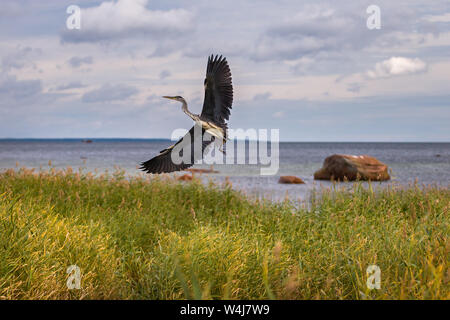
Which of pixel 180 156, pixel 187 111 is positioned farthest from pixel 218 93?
pixel 180 156

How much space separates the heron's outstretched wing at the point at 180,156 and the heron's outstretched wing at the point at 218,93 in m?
0.62

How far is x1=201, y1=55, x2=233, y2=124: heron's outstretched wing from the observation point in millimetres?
6238

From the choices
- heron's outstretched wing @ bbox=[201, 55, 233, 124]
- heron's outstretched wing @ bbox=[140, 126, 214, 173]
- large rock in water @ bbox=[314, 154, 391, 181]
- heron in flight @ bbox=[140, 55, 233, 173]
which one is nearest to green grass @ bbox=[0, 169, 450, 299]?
heron's outstretched wing @ bbox=[140, 126, 214, 173]

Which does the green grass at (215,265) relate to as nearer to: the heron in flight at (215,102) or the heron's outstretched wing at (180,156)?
the heron's outstretched wing at (180,156)

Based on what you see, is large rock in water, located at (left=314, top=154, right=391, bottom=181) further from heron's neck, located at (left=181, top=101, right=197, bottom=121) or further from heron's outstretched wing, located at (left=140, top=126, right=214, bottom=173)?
heron's neck, located at (left=181, top=101, right=197, bottom=121)

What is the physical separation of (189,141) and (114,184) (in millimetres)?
4207

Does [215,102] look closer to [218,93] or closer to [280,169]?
[218,93]

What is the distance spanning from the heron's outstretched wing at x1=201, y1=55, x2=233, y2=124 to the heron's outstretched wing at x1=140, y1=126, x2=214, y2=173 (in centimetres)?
62

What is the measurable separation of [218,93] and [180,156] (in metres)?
1.47

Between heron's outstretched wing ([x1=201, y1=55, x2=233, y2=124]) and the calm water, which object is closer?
heron's outstretched wing ([x1=201, y1=55, x2=233, y2=124])

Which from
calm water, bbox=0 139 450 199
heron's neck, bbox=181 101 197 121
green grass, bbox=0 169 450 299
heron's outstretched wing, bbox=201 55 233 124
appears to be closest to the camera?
green grass, bbox=0 169 450 299

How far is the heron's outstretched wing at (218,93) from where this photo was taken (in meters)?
6.24

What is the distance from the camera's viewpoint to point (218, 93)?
6281 mm
